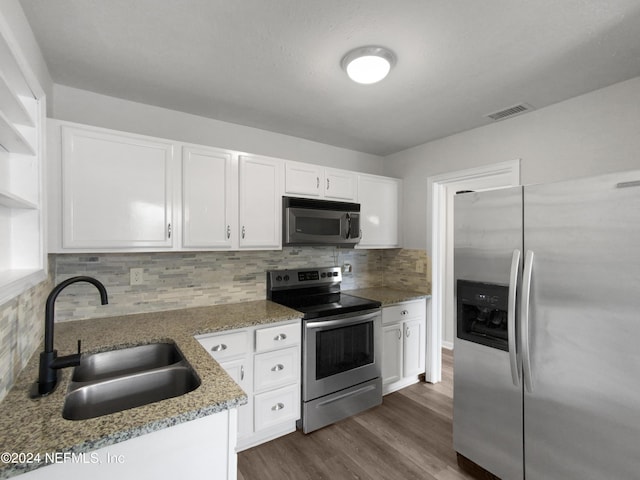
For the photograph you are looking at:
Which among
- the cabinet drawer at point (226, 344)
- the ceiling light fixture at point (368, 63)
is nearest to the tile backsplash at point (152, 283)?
the cabinet drawer at point (226, 344)

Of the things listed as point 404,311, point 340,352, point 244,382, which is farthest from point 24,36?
point 404,311

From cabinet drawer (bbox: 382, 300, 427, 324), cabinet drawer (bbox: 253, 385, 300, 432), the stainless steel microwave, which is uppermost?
the stainless steel microwave

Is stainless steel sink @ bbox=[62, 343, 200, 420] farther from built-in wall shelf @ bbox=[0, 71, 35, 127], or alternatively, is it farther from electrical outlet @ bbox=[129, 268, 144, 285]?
built-in wall shelf @ bbox=[0, 71, 35, 127]

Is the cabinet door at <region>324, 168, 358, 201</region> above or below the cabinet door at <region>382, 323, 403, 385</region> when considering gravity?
above

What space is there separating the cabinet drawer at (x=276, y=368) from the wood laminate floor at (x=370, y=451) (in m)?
0.43

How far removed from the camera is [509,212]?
1748 millimetres

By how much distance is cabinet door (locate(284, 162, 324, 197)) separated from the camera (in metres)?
2.60

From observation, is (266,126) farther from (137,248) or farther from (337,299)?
(337,299)

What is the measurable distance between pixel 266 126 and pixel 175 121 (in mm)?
742

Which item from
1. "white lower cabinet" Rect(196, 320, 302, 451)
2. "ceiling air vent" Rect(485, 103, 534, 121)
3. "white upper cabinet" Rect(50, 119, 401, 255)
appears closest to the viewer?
"white upper cabinet" Rect(50, 119, 401, 255)

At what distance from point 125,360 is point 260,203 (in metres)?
1.35

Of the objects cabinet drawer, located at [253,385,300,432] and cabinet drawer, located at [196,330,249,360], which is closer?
cabinet drawer, located at [196,330,249,360]

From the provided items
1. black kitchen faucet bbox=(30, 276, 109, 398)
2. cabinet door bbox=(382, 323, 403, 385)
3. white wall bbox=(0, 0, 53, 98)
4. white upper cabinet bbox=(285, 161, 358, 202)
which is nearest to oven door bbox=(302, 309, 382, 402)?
cabinet door bbox=(382, 323, 403, 385)

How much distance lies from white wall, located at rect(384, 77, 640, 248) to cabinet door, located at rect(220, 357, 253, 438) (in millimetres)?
2486
